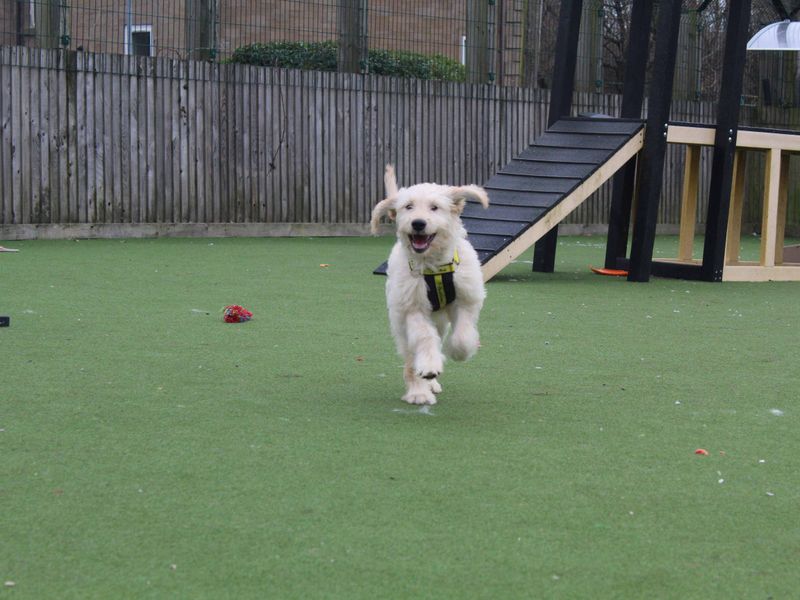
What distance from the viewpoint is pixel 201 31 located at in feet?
51.8

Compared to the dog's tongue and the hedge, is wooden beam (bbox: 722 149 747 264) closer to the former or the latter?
the hedge

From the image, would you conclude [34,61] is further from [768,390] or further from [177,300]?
[768,390]

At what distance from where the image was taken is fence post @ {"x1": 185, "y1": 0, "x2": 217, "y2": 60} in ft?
51.4

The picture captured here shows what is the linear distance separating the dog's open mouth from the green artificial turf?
73 cm

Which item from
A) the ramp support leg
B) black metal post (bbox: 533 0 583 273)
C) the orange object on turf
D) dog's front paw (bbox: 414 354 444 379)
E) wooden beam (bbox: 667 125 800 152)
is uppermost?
black metal post (bbox: 533 0 583 273)

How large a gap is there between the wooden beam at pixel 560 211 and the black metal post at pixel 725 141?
3.22ft

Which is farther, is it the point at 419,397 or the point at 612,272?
the point at 612,272

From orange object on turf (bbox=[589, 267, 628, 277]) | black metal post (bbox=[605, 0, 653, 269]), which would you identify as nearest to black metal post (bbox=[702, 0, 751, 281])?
orange object on turf (bbox=[589, 267, 628, 277])

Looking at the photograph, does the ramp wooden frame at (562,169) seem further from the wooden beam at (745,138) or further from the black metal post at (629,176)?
the black metal post at (629,176)

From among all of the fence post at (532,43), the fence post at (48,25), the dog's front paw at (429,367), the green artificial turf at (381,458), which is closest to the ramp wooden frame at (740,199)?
the green artificial turf at (381,458)

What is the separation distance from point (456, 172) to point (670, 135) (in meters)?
6.06

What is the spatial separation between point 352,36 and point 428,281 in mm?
11667

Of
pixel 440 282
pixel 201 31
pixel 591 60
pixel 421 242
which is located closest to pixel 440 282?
pixel 440 282

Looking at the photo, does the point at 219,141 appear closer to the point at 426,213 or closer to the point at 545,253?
the point at 545,253
